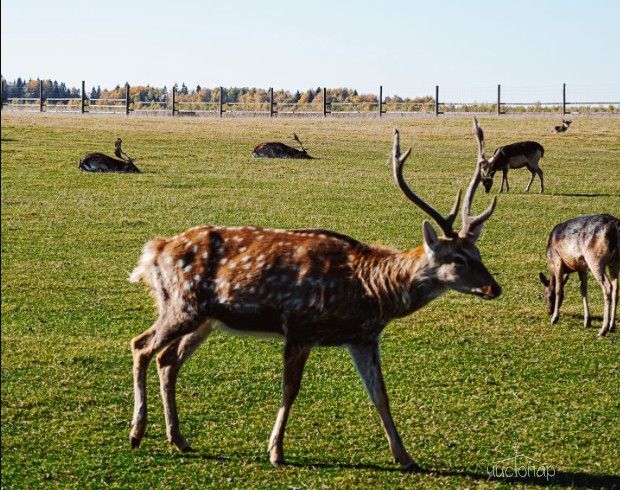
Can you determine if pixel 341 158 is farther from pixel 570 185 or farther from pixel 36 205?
pixel 36 205

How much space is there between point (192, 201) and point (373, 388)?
47.6 ft

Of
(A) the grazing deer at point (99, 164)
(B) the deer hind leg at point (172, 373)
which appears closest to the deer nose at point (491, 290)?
(B) the deer hind leg at point (172, 373)

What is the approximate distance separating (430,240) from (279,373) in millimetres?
2847

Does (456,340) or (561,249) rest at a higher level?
(561,249)

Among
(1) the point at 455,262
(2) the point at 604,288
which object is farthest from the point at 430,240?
(2) the point at 604,288

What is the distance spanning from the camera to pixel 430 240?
269 inches

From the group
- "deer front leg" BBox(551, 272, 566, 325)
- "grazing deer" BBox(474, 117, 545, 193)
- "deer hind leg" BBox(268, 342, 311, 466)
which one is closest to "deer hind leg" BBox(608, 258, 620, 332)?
"deer front leg" BBox(551, 272, 566, 325)

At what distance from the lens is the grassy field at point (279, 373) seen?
684cm

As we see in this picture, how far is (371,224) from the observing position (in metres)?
18.6

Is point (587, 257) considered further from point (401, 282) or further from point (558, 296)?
point (401, 282)

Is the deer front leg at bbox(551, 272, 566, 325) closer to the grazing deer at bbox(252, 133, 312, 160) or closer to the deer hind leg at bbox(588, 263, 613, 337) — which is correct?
the deer hind leg at bbox(588, 263, 613, 337)

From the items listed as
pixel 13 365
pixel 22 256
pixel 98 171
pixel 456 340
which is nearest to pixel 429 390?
pixel 456 340

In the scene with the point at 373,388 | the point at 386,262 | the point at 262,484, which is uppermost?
the point at 386,262

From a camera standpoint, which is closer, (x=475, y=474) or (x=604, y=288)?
(x=475, y=474)
